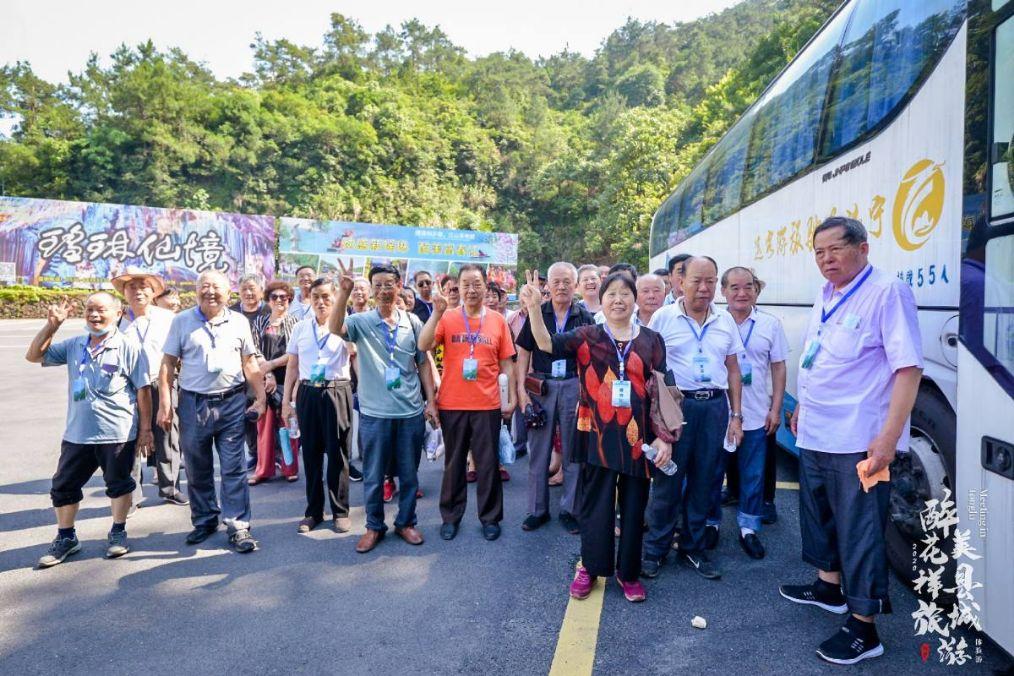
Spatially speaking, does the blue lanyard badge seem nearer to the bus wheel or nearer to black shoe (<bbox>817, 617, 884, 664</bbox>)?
black shoe (<bbox>817, 617, 884, 664</bbox>)

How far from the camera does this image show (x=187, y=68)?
45406mm

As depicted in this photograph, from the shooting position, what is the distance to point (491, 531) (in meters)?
4.09

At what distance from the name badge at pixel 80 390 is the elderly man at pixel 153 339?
37 centimetres

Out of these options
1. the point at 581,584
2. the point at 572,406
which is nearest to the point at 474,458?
the point at 572,406

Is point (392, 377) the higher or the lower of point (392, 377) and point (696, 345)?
the lower

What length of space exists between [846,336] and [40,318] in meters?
29.5

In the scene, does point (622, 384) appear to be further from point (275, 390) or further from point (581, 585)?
point (275, 390)

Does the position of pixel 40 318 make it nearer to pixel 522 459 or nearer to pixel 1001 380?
pixel 522 459

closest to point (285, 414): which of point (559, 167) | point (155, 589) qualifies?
point (155, 589)

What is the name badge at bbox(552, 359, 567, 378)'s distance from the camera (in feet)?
14.1

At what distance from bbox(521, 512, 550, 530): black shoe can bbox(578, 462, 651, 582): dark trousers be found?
103cm

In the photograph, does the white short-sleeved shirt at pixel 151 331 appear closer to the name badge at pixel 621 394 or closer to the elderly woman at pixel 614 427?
the elderly woman at pixel 614 427

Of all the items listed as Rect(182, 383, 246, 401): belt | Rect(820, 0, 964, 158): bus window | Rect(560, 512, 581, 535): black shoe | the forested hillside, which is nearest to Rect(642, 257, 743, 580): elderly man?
Result: Rect(560, 512, 581, 535): black shoe

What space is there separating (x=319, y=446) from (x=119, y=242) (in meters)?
28.1
